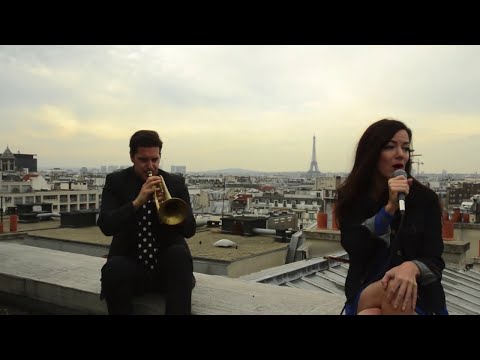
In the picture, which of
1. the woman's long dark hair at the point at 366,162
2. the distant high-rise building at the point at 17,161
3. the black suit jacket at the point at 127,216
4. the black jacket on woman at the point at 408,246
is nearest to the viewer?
the black jacket on woman at the point at 408,246

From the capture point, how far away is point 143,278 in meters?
2.96

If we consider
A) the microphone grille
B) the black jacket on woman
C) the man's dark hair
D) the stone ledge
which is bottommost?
the stone ledge

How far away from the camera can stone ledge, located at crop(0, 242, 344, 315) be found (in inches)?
120

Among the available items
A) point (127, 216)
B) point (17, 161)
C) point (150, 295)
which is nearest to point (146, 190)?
point (127, 216)

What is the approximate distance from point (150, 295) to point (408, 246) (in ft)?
5.46

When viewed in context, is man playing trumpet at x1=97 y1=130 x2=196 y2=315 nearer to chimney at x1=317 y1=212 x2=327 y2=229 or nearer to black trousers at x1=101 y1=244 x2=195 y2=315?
black trousers at x1=101 y1=244 x2=195 y2=315

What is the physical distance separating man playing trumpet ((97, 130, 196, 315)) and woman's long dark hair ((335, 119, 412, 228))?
1020 millimetres

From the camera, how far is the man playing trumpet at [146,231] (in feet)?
9.21

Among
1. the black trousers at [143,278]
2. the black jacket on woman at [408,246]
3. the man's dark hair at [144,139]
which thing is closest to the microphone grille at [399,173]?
the black jacket on woman at [408,246]

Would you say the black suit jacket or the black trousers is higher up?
the black suit jacket

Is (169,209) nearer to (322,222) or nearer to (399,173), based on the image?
(399,173)

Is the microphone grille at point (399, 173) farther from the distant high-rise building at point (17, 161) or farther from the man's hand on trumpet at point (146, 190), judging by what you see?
the distant high-rise building at point (17, 161)

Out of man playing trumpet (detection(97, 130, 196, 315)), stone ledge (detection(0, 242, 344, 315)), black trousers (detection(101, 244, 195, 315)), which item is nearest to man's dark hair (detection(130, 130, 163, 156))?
man playing trumpet (detection(97, 130, 196, 315))
